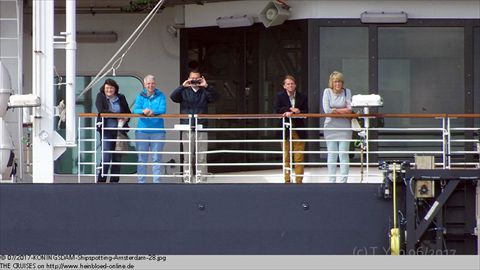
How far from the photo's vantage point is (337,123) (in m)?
11.2

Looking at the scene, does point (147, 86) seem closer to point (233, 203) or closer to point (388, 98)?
point (233, 203)

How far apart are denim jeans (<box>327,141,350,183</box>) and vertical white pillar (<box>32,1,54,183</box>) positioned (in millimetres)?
3067

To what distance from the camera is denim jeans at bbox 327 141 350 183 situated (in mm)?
10965

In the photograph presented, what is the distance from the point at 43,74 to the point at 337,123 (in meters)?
3.31

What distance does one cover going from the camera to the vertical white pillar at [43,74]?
10320mm

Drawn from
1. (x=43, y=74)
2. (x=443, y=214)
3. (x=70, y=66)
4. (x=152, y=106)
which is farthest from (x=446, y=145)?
(x=43, y=74)

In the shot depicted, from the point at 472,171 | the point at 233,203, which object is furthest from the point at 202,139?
the point at 472,171

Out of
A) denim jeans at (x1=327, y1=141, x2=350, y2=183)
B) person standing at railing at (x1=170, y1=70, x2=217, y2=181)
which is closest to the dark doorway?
denim jeans at (x1=327, y1=141, x2=350, y2=183)

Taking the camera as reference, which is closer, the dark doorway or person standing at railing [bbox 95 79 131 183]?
person standing at railing [bbox 95 79 131 183]

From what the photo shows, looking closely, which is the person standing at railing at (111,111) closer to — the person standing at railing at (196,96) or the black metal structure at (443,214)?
the person standing at railing at (196,96)

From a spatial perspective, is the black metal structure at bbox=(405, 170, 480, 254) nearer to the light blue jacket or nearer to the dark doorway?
the dark doorway

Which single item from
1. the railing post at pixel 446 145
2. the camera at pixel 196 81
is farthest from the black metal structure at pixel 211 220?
the camera at pixel 196 81

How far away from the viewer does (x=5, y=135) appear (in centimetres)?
1101

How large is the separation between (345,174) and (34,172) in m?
3.38
